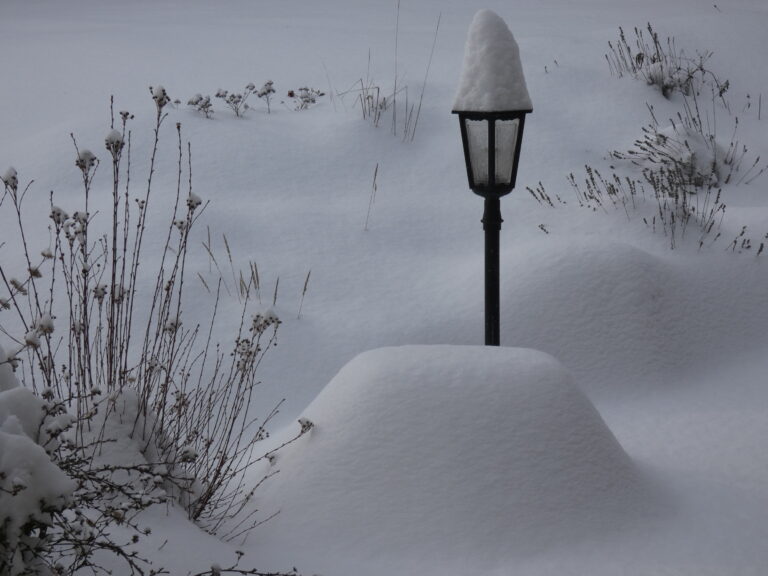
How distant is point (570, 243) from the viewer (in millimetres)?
4656

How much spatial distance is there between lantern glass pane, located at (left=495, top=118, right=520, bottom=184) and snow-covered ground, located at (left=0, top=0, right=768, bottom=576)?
2.50 ft

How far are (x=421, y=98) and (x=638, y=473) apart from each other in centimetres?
503

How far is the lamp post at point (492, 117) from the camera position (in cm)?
335

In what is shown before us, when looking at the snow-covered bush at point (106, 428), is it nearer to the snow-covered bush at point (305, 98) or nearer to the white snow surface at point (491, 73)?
the white snow surface at point (491, 73)

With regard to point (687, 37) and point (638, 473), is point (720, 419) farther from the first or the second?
point (687, 37)

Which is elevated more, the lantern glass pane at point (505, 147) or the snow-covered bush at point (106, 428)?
the lantern glass pane at point (505, 147)

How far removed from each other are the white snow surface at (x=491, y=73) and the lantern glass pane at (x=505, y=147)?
0.08 m

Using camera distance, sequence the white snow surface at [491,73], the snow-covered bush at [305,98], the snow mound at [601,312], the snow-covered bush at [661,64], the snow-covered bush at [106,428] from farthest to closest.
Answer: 1. the snow-covered bush at [305,98]
2. the snow-covered bush at [661,64]
3. the snow mound at [601,312]
4. the white snow surface at [491,73]
5. the snow-covered bush at [106,428]

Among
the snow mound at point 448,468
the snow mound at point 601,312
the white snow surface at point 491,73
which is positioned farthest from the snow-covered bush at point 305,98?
the snow mound at point 448,468

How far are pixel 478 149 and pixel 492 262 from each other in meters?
0.45

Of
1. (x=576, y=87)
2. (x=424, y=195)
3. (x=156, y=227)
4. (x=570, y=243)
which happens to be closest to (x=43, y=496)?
(x=570, y=243)

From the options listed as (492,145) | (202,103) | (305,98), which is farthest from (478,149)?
(305,98)

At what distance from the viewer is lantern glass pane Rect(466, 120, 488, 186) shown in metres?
3.39

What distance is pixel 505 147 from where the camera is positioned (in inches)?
134
